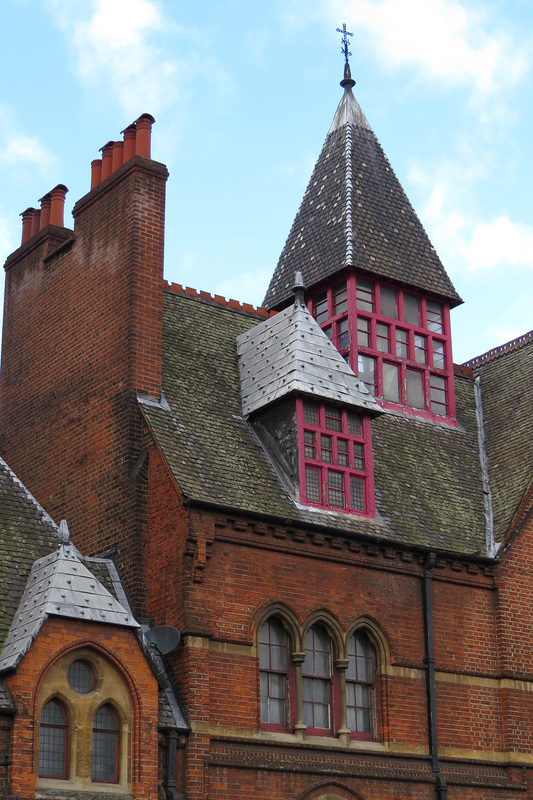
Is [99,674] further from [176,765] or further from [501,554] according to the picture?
[501,554]

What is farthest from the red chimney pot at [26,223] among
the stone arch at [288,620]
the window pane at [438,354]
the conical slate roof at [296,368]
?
the stone arch at [288,620]

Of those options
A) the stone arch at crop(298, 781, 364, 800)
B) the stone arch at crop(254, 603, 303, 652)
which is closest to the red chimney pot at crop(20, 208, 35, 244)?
the stone arch at crop(254, 603, 303, 652)

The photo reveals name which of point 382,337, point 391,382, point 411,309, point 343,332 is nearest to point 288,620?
point 391,382

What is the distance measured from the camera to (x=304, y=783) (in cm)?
2078

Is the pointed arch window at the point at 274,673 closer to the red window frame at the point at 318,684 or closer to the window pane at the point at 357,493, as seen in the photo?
the red window frame at the point at 318,684

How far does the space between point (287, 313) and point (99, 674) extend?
9556mm

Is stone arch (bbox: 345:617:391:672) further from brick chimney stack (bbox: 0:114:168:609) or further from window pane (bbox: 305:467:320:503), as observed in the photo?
brick chimney stack (bbox: 0:114:168:609)

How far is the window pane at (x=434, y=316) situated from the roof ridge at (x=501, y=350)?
7.26 feet

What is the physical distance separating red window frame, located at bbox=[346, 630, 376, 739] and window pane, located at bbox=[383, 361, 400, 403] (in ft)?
24.2

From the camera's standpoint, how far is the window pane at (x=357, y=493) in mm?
23969

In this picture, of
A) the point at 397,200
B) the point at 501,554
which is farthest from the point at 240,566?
the point at 397,200

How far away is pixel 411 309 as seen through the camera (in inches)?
1193

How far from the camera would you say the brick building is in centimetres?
2083

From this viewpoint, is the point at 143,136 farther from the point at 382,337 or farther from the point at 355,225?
the point at 382,337
